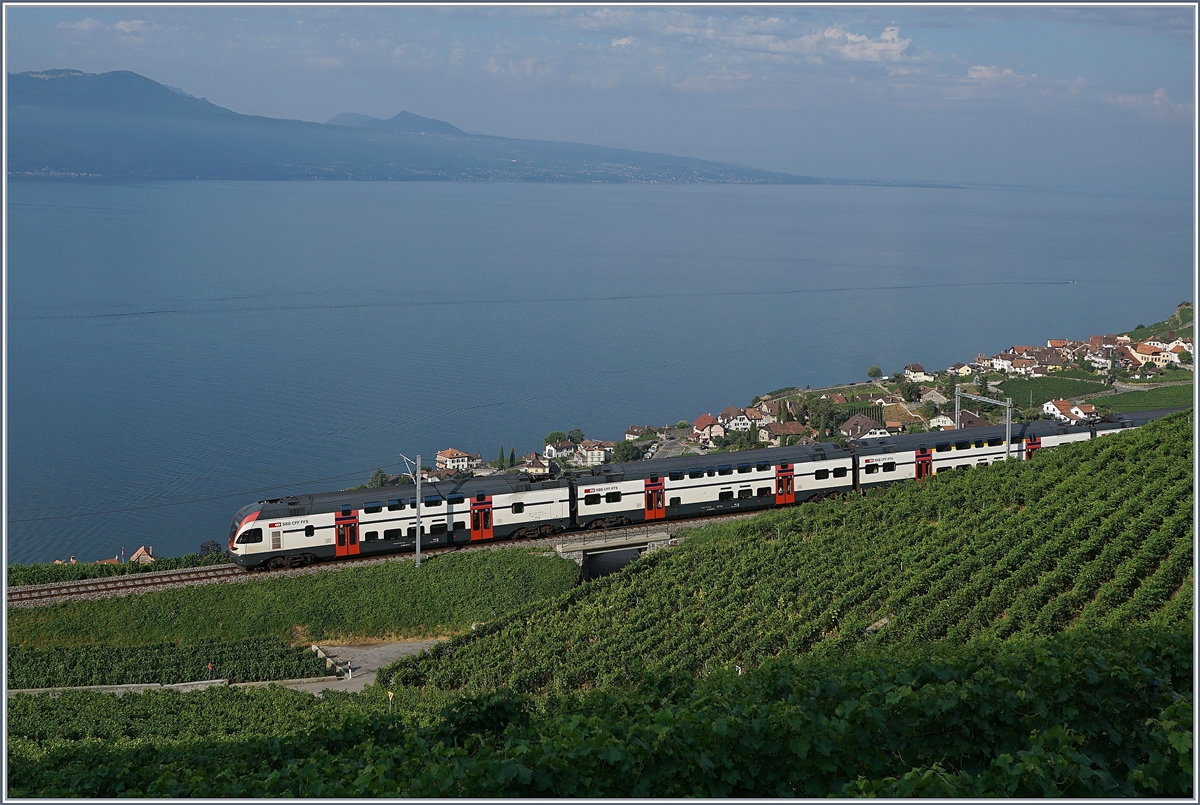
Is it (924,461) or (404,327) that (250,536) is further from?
(404,327)

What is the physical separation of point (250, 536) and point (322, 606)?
174cm

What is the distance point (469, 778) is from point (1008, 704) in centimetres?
387

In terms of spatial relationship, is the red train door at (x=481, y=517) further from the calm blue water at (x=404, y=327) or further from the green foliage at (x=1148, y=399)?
the green foliage at (x=1148, y=399)

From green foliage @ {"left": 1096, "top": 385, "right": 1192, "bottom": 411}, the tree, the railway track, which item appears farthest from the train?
green foliage @ {"left": 1096, "top": 385, "right": 1192, "bottom": 411}

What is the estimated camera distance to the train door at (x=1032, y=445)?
22.4 meters

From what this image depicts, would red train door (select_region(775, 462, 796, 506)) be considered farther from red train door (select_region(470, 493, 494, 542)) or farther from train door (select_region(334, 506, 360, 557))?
train door (select_region(334, 506, 360, 557))

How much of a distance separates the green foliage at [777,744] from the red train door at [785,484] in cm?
1149

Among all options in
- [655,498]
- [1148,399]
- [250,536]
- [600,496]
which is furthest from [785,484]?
[1148,399]

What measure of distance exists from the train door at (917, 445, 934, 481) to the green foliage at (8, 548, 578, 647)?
7.97 m

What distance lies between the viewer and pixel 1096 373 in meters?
46.6

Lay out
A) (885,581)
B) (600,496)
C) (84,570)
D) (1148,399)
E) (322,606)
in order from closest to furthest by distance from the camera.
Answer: (885,581)
(322,606)
(84,570)
(600,496)
(1148,399)

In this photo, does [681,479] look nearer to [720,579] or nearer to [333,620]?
[720,579]

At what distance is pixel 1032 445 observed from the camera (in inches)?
885

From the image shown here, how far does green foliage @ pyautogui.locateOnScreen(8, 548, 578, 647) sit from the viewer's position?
55.8ft
